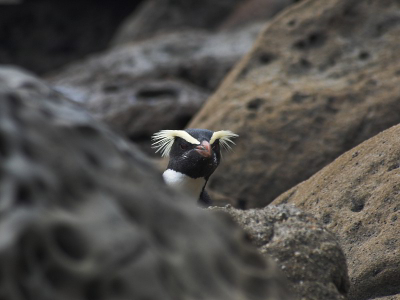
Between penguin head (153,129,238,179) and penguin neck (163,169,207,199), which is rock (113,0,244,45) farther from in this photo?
penguin neck (163,169,207,199)

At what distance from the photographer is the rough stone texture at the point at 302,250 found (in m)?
3.28

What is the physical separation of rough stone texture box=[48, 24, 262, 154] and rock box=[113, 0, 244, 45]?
1.99 m

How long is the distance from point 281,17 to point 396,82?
1807mm

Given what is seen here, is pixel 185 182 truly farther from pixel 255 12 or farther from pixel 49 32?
pixel 49 32

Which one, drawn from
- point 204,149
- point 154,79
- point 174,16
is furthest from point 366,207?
point 174,16

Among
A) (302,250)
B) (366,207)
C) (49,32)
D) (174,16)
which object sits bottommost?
(302,250)

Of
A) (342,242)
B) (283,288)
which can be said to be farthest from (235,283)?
(342,242)

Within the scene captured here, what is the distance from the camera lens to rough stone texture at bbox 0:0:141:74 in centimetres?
1764

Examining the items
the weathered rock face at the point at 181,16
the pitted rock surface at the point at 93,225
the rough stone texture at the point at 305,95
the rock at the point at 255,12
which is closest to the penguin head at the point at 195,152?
the rough stone texture at the point at 305,95

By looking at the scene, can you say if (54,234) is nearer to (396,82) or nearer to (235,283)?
(235,283)

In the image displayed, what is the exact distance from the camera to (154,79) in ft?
40.1

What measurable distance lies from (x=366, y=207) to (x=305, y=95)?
3.08m

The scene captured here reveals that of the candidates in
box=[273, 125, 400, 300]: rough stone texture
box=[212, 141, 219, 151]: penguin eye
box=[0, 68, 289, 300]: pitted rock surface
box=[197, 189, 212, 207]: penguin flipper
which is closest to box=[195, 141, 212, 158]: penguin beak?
box=[212, 141, 219, 151]: penguin eye

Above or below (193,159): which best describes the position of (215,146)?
above
